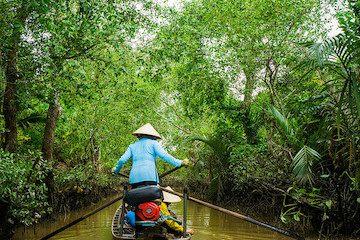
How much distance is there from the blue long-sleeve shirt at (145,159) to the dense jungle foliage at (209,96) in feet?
5.93

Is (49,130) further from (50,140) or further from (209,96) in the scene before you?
(209,96)

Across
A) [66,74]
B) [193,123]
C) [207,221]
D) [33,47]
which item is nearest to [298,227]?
[207,221]

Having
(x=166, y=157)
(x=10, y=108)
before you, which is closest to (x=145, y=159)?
(x=166, y=157)

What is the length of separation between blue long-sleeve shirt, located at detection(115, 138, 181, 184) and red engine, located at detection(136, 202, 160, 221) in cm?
44

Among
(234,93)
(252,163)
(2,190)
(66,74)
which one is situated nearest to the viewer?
(2,190)

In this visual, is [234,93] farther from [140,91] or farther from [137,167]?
[137,167]

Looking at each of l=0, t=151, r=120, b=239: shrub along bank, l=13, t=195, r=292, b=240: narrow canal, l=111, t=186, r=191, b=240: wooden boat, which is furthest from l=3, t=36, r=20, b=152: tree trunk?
l=111, t=186, r=191, b=240: wooden boat

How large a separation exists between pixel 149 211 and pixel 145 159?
0.84 metres

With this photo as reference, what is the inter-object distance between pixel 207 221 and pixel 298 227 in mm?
3254

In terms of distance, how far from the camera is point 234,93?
13.3m

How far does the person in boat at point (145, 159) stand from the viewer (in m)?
5.27

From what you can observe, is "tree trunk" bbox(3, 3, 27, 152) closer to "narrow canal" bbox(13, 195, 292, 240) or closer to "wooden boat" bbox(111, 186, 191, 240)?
"narrow canal" bbox(13, 195, 292, 240)

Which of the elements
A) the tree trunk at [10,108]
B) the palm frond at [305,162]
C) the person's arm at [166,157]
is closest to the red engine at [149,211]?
the person's arm at [166,157]

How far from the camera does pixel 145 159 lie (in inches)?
212
